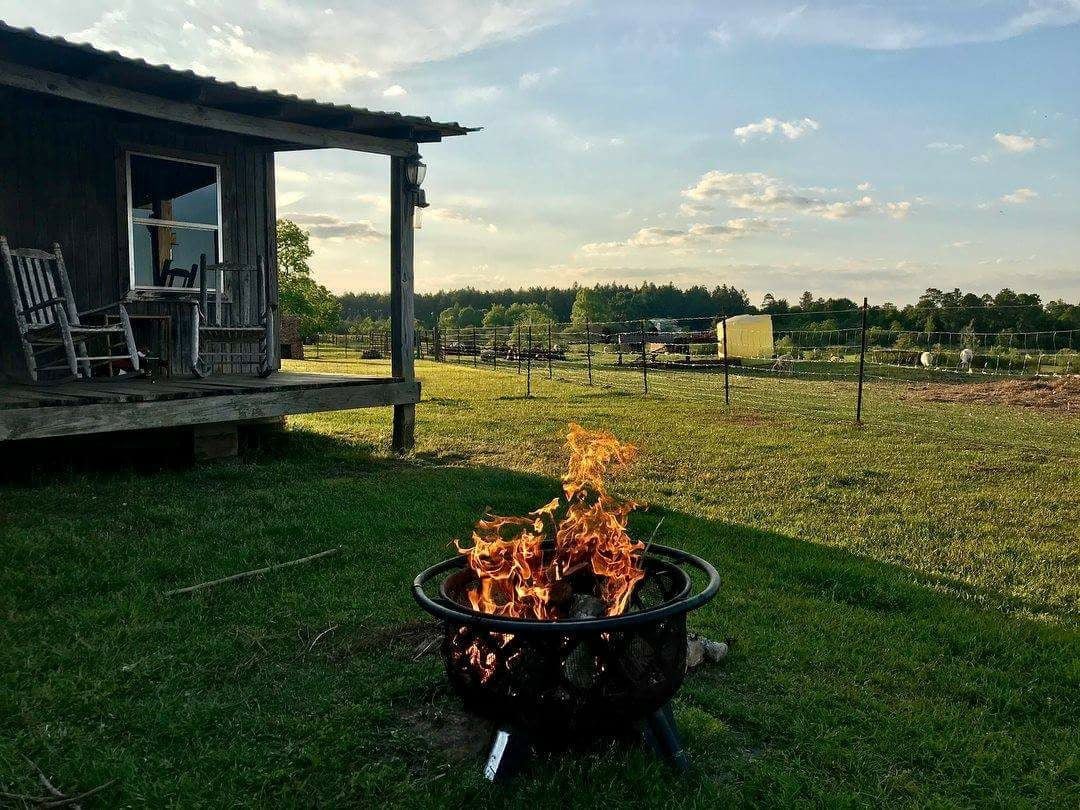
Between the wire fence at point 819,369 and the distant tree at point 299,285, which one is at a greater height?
the distant tree at point 299,285

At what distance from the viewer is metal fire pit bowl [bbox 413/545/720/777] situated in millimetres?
2396

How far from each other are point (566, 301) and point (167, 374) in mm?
88309

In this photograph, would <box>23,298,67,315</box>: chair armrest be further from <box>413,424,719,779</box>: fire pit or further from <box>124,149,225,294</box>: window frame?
<box>413,424,719,779</box>: fire pit

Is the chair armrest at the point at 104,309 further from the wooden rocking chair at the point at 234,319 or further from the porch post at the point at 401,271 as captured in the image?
the porch post at the point at 401,271

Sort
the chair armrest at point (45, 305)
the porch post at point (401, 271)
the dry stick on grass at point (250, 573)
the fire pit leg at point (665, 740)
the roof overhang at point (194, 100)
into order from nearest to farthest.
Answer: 1. the fire pit leg at point (665, 740)
2. the dry stick on grass at point (250, 573)
3. the roof overhang at point (194, 100)
4. the chair armrest at point (45, 305)
5. the porch post at point (401, 271)

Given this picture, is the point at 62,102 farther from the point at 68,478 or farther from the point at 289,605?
the point at 289,605

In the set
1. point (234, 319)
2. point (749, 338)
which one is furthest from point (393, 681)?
point (749, 338)

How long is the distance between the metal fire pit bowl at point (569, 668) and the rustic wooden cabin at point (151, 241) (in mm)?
4465

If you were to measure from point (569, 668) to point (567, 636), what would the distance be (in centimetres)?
10

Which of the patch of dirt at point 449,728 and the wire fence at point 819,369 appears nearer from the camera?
the patch of dirt at point 449,728

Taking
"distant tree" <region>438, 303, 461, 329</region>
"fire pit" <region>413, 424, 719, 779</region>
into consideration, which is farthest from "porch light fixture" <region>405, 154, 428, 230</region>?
"distant tree" <region>438, 303, 461, 329</region>

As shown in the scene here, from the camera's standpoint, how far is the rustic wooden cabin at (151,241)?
240 inches

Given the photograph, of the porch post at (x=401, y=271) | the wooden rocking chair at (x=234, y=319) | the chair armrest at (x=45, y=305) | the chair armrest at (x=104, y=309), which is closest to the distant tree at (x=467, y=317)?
the wooden rocking chair at (x=234, y=319)

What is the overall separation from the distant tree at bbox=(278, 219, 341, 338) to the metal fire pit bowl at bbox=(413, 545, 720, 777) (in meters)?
34.2
